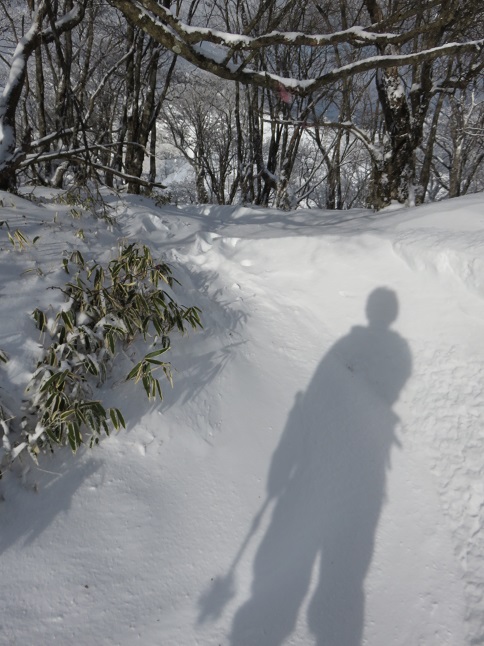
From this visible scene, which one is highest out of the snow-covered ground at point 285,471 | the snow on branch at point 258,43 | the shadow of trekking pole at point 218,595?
the snow on branch at point 258,43

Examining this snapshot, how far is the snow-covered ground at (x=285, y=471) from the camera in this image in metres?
1.52

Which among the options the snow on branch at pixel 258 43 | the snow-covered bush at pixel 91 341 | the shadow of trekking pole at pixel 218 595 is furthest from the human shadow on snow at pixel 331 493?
the snow on branch at pixel 258 43

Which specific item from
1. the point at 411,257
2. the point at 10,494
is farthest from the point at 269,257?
the point at 10,494

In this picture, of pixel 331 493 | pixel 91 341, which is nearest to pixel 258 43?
pixel 91 341

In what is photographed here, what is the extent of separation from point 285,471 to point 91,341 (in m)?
1.47

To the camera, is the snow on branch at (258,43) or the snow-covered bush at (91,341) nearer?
the snow on branch at (258,43)

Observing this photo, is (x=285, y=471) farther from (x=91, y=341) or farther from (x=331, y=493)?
(x=91, y=341)

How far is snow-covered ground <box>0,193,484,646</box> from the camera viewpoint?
1521mm

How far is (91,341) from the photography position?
7.11 feet

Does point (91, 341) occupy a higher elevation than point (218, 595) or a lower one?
higher

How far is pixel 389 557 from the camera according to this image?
1.85 metres

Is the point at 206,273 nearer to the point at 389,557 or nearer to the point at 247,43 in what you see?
the point at 247,43

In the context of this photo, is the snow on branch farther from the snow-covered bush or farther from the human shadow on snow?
the human shadow on snow

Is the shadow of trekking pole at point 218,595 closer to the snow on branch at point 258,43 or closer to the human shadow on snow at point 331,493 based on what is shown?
the human shadow on snow at point 331,493
